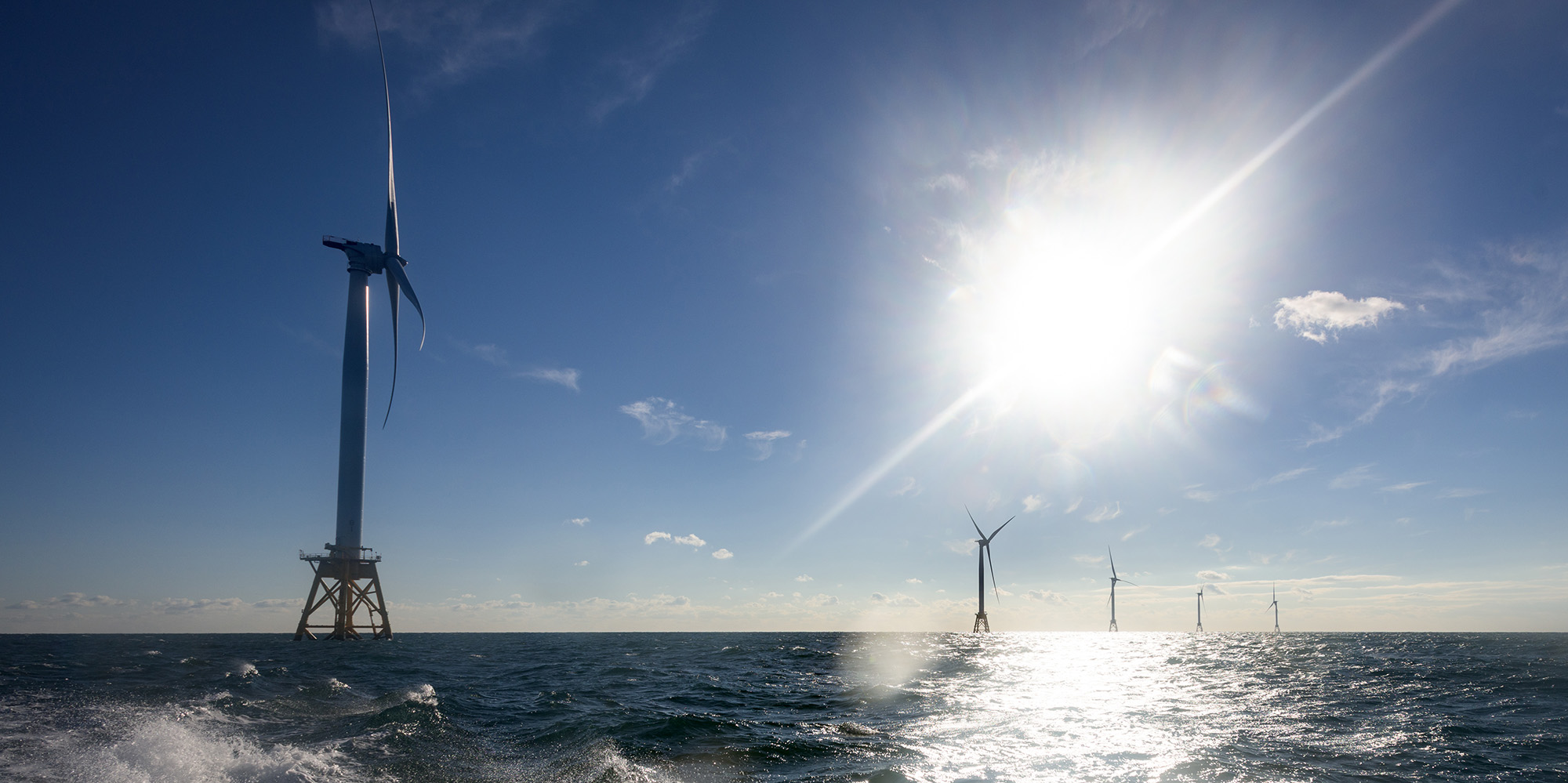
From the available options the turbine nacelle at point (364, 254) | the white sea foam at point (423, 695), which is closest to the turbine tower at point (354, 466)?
the turbine nacelle at point (364, 254)

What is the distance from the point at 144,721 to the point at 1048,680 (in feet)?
160

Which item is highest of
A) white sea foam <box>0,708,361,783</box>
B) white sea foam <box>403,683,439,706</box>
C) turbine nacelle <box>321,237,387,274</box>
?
turbine nacelle <box>321,237,387,274</box>

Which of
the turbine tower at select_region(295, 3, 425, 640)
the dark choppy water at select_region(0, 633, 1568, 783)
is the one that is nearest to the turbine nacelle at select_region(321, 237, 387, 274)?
the turbine tower at select_region(295, 3, 425, 640)

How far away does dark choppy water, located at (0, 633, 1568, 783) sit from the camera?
19.2 metres

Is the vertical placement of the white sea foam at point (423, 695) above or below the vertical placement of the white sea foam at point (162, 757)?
below

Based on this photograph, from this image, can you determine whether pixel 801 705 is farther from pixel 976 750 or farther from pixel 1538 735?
pixel 1538 735

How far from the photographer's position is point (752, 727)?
87.5 feet

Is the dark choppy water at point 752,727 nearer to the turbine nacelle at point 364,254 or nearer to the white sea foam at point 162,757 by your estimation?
the white sea foam at point 162,757

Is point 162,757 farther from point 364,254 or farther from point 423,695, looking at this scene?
point 364,254

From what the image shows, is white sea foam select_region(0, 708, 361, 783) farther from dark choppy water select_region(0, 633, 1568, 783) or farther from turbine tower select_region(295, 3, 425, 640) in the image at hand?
turbine tower select_region(295, 3, 425, 640)

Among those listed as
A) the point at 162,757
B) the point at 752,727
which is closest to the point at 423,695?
the point at 162,757

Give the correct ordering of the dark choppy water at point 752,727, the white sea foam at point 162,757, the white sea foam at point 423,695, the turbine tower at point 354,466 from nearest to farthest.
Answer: the white sea foam at point 162,757
the dark choppy water at point 752,727
the white sea foam at point 423,695
the turbine tower at point 354,466

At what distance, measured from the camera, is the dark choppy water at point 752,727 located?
63.0 feet

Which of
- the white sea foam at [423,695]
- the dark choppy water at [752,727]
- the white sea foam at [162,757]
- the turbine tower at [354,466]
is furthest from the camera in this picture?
the turbine tower at [354,466]
